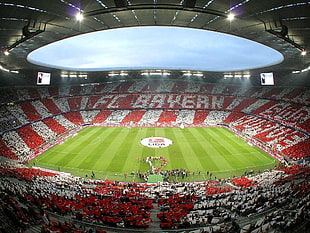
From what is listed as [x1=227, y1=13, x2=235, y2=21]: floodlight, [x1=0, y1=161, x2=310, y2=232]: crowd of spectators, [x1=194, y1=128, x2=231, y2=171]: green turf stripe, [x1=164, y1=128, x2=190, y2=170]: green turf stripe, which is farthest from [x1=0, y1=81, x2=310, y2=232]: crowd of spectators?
[x1=227, y1=13, x2=235, y2=21]: floodlight

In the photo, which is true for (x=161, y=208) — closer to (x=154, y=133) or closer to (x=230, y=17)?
(x=230, y=17)

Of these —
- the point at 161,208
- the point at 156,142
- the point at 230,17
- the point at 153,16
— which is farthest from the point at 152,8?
the point at 156,142

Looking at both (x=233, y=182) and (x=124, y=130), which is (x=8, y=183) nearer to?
(x=233, y=182)

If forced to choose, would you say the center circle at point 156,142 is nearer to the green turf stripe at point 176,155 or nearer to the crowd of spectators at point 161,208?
the green turf stripe at point 176,155

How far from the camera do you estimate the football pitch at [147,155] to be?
79.5 ft

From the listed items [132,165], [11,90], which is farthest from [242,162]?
[11,90]

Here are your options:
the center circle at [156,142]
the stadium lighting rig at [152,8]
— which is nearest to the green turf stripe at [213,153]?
the center circle at [156,142]

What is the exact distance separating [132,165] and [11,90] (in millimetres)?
42568

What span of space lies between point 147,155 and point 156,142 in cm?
693

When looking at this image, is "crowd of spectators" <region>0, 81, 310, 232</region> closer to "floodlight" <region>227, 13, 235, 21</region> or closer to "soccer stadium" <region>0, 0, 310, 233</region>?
"soccer stadium" <region>0, 0, 310, 233</region>

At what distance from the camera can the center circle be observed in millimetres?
34406

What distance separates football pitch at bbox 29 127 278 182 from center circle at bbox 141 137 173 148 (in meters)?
1.00

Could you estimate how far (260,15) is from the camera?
16.5m

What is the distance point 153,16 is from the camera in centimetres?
1834
